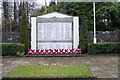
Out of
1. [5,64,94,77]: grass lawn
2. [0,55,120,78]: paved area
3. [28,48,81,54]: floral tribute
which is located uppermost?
[28,48,81,54]: floral tribute

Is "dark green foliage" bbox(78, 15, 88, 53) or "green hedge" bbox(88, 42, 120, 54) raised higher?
"dark green foliage" bbox(78, 15, 88, 53)

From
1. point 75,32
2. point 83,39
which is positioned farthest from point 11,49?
point 83,39

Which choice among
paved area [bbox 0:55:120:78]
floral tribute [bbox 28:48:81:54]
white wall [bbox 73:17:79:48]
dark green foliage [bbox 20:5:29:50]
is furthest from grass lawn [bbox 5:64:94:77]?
white wall [bbox 73:17:79:48]

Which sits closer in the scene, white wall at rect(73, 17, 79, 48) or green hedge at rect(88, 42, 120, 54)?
green hedge at rect(88, 42, 120, 54)

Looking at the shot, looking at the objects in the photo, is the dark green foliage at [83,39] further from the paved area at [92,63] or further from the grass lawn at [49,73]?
the grass lawn at [49,73]

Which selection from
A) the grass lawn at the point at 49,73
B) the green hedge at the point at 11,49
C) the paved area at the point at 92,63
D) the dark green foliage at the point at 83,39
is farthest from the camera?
the dark green foliage at the point at 83,39

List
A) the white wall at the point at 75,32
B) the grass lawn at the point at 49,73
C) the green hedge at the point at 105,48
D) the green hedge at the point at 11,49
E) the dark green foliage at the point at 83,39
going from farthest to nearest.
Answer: the white wall at the point at 75,32
the dark green foliage at the point at 83,39
the green hedge at the point at 105,48
the green hedge at the point at 11,49
the grass lawn at the point at 49,73

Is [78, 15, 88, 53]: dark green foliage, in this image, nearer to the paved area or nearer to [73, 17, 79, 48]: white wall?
[73, 17, 79, 48]: white wall

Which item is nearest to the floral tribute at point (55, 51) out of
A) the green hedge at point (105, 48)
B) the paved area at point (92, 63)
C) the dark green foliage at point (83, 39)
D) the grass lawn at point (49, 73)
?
the dark green foliage at point (83, 39)

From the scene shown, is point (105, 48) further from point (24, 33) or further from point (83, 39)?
point (24, 33)

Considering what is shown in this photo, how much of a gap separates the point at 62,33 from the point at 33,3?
675 inches

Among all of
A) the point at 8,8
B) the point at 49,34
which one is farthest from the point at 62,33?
the point at 8,8

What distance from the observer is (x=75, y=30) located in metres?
16.7

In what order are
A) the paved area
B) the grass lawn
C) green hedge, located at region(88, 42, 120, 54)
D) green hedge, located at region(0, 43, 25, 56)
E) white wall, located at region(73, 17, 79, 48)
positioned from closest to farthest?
the grass lawn → the paved area → green hedge, located at region(0, 43, 25, 56) → green hedge, located at region(88, 42, 120, 54) → white wall, located at region(73, 17, 79, 48)
